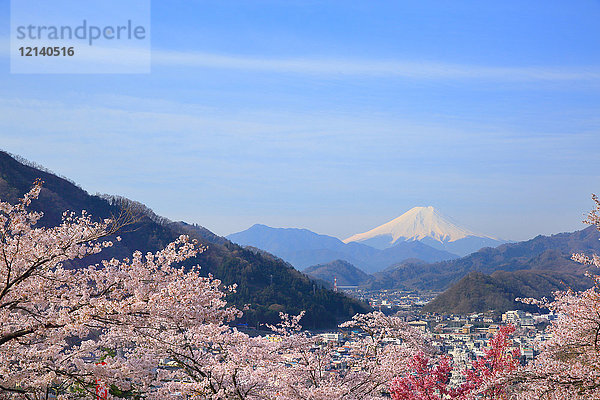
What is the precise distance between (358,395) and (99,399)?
341 cm

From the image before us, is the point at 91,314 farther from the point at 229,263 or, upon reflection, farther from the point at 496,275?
the point at 496,275

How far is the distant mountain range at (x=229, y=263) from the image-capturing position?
57969mm

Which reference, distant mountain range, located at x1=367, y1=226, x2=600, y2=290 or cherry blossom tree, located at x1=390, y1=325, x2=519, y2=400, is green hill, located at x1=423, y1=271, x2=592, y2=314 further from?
cherry blossom tree, located at x1=390, y1=325, x2=519, y2=400

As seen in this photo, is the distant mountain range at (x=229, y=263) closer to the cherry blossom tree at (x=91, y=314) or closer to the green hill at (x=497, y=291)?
the green hill at (x=497, y=291)

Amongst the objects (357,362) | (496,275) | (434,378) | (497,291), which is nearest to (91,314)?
(357,362)

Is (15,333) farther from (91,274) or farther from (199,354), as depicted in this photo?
(199,354)

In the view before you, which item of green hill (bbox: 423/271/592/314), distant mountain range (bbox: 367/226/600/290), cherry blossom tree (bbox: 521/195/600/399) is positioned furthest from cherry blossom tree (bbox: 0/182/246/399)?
distant mountain range (bbox: 367/226/600/290)

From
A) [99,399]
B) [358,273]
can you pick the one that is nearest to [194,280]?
[99,399]

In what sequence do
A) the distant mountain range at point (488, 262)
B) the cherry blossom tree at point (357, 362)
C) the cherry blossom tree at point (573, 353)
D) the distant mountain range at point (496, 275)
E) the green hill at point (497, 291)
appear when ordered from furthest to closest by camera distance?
the distant mountain range at point (488, 262), the distant mountain range at point (496, 275), the green hill at point (497, 291), the cherry blossom tree at point (357, 362), the cherry blossom tree at point (573, 353)

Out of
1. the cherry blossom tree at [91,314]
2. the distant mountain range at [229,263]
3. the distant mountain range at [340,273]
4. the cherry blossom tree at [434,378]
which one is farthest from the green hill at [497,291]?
the distant mountain range at [340,273]

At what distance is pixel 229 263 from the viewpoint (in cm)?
6919

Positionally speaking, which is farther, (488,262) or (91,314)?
(488,262)

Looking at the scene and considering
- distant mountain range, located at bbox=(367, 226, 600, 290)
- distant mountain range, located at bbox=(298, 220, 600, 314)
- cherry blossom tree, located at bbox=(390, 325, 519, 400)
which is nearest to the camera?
cherry blossom tree, located at bbox=(390, 325, 519, 400)

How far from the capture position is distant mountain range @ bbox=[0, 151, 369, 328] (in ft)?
190
